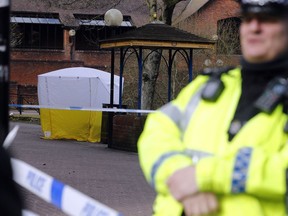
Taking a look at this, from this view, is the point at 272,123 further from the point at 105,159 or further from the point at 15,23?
the point at 15,23

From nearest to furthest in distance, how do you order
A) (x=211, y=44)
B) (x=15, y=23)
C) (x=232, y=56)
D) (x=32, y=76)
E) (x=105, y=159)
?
(x=105, y=159)
(x=211, y=44)
(x=232, y=56)
(x=15, y=23)
(x=32, y=76)

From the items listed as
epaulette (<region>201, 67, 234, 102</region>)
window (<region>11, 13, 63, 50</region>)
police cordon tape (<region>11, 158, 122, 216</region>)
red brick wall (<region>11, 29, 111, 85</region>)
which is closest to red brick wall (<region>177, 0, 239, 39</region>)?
red brick wall (<region>11, 29, 111, 85</region>)

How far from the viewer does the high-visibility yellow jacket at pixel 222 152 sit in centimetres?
259

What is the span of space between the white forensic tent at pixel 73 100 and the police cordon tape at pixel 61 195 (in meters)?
17.1

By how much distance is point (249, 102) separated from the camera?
2764mm

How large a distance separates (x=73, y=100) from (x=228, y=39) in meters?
8.25

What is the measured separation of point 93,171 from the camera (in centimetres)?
1396

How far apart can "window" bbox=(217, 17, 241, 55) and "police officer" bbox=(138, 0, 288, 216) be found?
82.8ft

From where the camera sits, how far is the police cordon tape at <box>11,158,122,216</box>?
3.27m

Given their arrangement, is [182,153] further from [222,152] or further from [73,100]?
[73,100]

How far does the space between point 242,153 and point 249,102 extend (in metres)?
0.22

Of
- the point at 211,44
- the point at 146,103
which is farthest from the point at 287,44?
the point at 146,103

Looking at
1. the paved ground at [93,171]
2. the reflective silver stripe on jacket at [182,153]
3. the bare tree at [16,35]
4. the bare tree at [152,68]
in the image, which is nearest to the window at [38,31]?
the bare tree at [16,35]

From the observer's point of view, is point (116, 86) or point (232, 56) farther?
point (232, 56)
